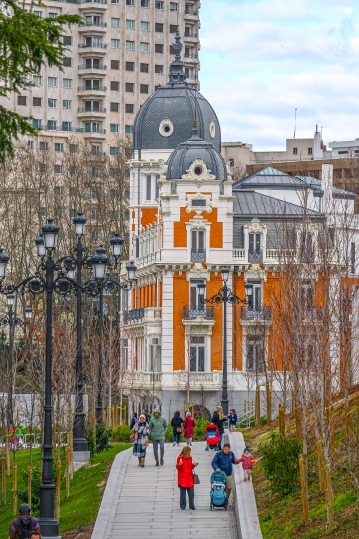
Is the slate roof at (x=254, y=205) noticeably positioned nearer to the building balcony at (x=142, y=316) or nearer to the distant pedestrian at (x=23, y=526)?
the building balcony at (x=142, y=316)

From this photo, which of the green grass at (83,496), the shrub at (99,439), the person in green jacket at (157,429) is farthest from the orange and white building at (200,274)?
the person in green jacket at (157,429)

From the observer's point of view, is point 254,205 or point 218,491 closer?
point 218,491

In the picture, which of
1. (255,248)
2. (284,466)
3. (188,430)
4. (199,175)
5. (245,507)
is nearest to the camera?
(245,507)

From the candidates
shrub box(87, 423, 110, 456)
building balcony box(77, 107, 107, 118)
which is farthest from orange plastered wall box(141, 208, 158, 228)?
building balcony box(77, 107, 107, 118)

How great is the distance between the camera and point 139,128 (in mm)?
82125

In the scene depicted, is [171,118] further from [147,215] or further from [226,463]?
[226,463]

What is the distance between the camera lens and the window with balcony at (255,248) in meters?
73.1

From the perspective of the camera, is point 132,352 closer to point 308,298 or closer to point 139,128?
point 139,128

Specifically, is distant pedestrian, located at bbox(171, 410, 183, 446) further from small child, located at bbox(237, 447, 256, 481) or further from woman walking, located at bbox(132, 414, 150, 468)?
small child, located at bbox(237, 447, 256, 481)

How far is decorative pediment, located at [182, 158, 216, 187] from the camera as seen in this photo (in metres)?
71.1

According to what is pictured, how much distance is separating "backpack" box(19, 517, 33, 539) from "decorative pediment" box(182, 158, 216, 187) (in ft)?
157

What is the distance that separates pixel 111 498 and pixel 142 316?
4379 cm

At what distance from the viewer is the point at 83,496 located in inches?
1330

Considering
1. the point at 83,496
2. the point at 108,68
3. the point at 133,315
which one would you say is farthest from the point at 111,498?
the point at 108,68
